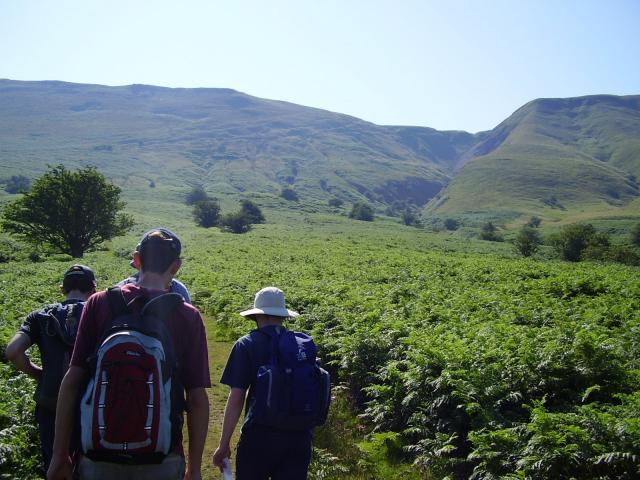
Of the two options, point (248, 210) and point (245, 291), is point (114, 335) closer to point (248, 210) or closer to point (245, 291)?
point (245, 291)

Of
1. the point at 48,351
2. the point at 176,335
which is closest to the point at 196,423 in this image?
the point at 176,335

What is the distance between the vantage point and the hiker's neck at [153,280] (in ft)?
12.1

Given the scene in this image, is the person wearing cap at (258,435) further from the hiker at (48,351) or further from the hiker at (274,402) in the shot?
the hiker at (48,351)

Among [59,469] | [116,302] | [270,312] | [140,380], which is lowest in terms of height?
[59,469]

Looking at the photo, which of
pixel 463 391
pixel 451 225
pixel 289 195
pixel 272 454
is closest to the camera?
pixel 272 454

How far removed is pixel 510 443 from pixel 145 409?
5533mm

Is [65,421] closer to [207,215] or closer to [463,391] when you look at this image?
[463,391]

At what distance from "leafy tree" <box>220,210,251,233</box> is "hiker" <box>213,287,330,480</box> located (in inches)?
3265

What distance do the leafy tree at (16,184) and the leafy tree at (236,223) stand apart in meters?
70.9

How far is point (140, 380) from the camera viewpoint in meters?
3.18

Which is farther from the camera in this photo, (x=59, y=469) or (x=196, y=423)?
(x=196, y=423)

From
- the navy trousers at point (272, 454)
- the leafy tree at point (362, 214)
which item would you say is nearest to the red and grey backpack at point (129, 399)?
the navy trousers at point (272, 454)

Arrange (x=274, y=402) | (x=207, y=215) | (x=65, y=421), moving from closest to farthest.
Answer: (x=65, y=421) → (x=274, y=402) → (x=207, y=215)

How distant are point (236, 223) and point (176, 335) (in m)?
85.6
